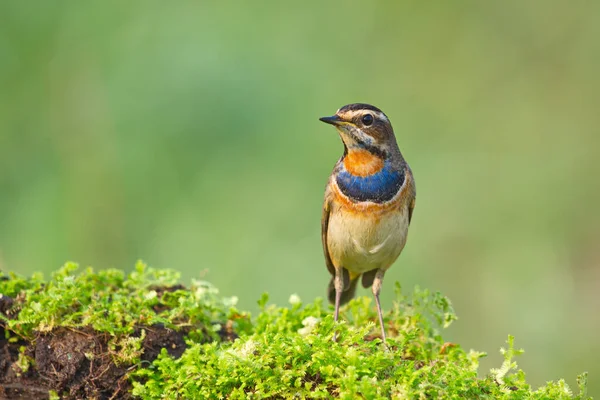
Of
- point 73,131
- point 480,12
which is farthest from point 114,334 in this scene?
point 480,12

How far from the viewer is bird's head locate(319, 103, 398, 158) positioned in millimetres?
5383

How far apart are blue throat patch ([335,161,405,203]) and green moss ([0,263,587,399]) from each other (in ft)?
2.22

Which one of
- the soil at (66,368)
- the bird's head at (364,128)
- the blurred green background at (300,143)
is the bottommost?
the soil at (66,368)

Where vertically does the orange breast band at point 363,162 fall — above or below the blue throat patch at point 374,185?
above

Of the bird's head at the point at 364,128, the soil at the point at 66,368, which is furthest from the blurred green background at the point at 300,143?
the soil at the point at 66,368

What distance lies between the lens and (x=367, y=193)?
557cm

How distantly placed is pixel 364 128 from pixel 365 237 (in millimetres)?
774

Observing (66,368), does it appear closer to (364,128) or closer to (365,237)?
(365,237)

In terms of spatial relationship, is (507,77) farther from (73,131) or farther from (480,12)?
(73,131)

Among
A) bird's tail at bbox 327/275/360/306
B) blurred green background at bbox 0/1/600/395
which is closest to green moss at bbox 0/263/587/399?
bird's tail at bbox 327/275/360/306

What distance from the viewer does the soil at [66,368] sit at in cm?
418

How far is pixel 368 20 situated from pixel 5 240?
5282 mm

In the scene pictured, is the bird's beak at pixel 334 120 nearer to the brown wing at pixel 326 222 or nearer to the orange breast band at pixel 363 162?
the orange breast band at pixel 363 162

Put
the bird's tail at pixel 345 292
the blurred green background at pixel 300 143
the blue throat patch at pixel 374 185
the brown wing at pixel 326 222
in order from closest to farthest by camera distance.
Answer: the blue throat patch at pixel 374 185 → the brown wing at pixel 326 222 → the bird's tail at pixel 345 292 → the blurred green background at pixel 300 143
